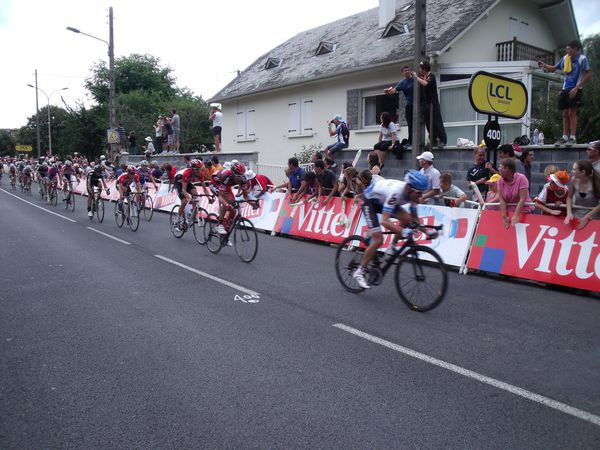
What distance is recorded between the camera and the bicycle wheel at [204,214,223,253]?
1073 cm

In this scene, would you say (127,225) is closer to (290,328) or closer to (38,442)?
(290,328)

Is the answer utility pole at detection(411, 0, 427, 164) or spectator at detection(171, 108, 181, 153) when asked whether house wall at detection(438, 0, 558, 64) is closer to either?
utility pole at detection(411, 0, 427, 164)

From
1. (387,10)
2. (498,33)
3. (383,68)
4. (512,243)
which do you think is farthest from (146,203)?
(498,33)

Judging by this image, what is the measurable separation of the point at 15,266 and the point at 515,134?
14.0 m

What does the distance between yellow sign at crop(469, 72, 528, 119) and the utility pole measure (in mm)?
1693

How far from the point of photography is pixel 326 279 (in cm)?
828

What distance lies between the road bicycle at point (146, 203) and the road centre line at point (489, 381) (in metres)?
10.8

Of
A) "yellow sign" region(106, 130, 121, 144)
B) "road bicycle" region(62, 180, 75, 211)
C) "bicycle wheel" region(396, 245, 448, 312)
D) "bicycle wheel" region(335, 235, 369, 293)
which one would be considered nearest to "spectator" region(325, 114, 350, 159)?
"bicycle wheel" region(335, 235, 369, 293)

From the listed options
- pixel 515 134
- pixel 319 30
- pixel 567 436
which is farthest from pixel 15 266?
pixel 319 30

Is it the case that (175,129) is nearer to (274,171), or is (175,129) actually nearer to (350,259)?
(274,171)

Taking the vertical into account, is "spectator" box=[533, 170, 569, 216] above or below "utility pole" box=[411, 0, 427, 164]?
below

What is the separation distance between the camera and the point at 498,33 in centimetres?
2073

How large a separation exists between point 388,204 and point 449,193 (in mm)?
4039

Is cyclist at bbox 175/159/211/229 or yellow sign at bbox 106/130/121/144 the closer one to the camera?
cyclist at bbox 175/159/211/229
